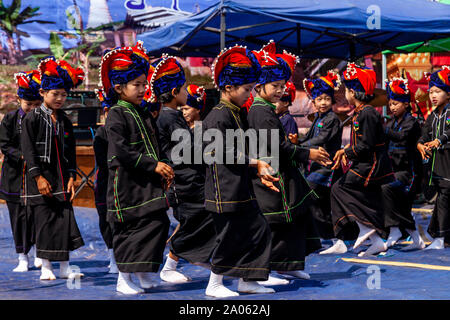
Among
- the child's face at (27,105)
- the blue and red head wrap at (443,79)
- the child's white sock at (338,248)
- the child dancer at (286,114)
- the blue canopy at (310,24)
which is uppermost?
the blue canopy at (310,24)

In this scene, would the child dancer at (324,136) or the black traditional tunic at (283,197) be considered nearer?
the black traditional tunic at (283,197)

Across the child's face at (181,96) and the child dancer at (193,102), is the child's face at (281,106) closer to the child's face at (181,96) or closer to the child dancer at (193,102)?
the child dancer at (193,102)

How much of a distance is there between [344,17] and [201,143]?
14.1ft

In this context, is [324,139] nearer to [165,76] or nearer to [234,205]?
[165,76]

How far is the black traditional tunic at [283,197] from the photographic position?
17.5ft

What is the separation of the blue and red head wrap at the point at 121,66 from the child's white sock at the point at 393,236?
3.55 m

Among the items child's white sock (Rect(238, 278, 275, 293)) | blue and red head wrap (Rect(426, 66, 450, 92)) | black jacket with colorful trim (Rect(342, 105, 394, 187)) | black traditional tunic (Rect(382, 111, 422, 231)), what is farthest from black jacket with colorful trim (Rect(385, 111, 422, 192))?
child's white sock (Rect(238, 278, 275, 293))

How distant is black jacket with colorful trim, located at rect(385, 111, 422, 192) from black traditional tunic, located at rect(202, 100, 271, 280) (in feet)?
10.6

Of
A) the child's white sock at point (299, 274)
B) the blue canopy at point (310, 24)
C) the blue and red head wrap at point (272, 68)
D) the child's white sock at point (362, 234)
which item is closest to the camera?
the blue and red head wrap at point (272, 68)

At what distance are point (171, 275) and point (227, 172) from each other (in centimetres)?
139

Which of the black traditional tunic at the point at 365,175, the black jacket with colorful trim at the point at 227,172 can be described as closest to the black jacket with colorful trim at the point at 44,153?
the black jacket with colorful trim at the point at 227,172

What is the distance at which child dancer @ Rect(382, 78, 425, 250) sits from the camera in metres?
7.41

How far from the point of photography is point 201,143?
17.0 feet

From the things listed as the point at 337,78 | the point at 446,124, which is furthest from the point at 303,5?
the point at 446,124
